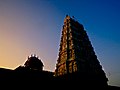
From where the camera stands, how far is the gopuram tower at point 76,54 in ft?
74.9

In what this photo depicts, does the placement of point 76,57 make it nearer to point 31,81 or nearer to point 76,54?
point 76,54

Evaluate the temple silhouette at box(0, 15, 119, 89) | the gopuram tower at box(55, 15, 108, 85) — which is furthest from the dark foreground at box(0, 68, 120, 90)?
the gopuram tower at box(55, 15, 108, 85)

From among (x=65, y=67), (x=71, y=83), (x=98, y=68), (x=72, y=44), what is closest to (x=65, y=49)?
(x=72, y=44)

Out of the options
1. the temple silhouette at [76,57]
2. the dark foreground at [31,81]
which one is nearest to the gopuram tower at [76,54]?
the temple silhouette at [76,57]

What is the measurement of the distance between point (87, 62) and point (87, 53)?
2.25 metres

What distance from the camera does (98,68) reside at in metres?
25.0

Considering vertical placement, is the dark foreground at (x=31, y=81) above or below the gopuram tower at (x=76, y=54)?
below

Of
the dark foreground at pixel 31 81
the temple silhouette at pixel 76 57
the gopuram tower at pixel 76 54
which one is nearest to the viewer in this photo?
the dark foreground at pixel 31 81

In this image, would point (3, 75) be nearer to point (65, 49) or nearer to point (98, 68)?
point (65, 49)

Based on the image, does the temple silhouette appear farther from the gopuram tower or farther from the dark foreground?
the dark foreground

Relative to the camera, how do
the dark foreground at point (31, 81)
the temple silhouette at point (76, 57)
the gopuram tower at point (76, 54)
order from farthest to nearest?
the gopuram tower at point (76, 54), the temple silhouette at point (76, 57), the dark foreground at point (31, 81)

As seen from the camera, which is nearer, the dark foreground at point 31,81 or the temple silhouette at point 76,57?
the dark foreground at point 31,81

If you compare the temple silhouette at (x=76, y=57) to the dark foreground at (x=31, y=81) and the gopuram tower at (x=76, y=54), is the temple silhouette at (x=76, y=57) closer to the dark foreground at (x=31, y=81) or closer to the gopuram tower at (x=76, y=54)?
the gopuram tower at (x=76, y=54)

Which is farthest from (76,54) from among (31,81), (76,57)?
(31,81)
